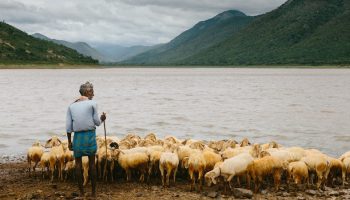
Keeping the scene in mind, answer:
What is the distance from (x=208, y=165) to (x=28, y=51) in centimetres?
14329

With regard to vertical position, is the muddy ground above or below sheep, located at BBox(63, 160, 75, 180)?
below

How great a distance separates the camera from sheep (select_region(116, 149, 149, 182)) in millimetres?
11562

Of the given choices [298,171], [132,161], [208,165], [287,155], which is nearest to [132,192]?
[132,161]

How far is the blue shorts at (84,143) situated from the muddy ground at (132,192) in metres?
1.07

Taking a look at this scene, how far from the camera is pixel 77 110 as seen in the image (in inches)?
380

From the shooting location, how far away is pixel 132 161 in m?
11.6

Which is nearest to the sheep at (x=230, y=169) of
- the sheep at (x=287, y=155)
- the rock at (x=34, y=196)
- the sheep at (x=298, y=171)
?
the sheep at (x=298, y=171)

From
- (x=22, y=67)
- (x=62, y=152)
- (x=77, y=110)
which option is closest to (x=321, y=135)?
(x=62, y=152)

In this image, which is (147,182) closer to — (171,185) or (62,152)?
(171,185)

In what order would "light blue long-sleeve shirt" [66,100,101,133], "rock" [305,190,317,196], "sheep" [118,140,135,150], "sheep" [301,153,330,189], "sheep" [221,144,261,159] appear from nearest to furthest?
"light blue long-sleeve shirt" [66,100,101,133] < "rock" [305,190,317,196] < "sheep" [301,153,330,189] < "sheep" [221,144,261,159] < "sheep" [118,140,135,150]

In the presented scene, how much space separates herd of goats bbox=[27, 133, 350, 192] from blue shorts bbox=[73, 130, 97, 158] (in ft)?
4.77

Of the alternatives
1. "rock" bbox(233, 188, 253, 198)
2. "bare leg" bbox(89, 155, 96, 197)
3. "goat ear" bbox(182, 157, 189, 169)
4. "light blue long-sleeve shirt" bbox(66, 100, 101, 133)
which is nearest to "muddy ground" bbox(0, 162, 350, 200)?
"rock" bbox(233, 188, 253, 198)

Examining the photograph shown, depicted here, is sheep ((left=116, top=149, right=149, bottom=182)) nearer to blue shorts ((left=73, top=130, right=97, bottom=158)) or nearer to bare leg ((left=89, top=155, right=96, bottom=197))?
bare leg ((left=89, top=155, right=96, bottom=197))

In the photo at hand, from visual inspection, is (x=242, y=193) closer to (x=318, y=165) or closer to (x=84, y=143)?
(x=318, y=165)
